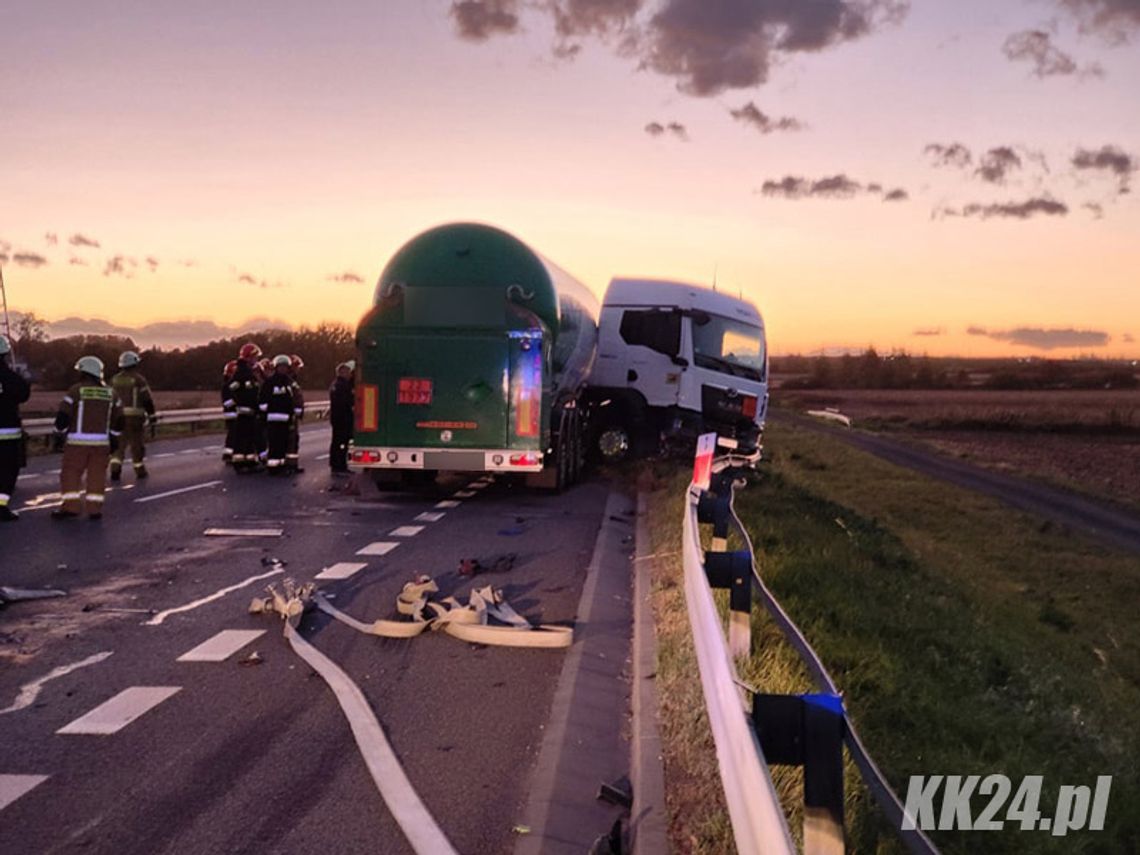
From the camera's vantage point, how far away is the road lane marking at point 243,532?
13266 millimetres

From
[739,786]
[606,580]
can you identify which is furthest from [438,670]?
[739,786]

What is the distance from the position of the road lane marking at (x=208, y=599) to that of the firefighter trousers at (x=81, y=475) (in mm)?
4586

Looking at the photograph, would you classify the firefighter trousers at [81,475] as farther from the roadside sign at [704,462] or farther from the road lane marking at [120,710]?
the road lane marking at [120,710]

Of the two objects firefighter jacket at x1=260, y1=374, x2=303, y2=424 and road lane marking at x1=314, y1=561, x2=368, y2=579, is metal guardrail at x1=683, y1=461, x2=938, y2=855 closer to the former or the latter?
road lane marking at x1=314, y1=561, x2=368, y2=579

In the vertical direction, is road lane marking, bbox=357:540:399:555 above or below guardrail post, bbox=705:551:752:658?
below

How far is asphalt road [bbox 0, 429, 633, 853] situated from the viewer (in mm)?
4977

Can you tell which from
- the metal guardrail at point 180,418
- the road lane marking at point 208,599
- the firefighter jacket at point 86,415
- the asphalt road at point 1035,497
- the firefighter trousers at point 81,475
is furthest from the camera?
the metal guardrail at point 180,418

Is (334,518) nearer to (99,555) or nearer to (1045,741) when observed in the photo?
(99,555)

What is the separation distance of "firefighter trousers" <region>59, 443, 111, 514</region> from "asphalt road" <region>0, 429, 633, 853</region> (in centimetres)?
78

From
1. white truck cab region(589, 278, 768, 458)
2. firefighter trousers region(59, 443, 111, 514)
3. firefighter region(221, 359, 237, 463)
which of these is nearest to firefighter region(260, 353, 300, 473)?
firefighter region(221, 359, 237, 463)

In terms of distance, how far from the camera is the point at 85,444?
48.2 feet

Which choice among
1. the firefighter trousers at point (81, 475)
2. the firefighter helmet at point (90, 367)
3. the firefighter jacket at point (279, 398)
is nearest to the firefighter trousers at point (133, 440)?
the firefighter jacket at point (279, 398)

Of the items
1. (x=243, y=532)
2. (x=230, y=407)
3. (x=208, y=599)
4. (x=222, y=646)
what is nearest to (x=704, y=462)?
(x=208, y=599)

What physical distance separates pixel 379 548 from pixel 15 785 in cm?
717
